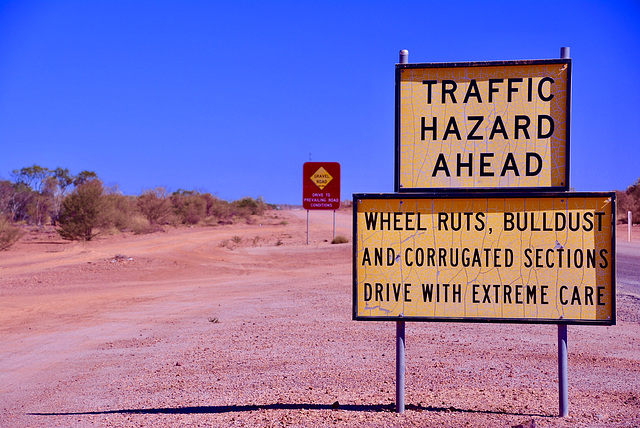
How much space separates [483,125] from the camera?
16.2 ft

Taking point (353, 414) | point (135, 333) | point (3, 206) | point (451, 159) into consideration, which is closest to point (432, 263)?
point (451, 159)

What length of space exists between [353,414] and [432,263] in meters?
1.39

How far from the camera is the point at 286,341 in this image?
8.16 m

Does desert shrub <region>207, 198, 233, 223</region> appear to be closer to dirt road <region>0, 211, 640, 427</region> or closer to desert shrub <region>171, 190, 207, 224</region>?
desert shrub <region>171, 190, 207, 224</region>

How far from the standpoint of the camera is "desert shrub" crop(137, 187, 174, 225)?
52.4m

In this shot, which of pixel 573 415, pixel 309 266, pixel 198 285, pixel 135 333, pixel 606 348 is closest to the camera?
pixel 573 415

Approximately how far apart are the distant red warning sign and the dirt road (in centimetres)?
1402

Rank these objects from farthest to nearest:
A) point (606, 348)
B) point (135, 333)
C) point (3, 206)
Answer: point (3, 206), point (135, 333), point (606, 348)

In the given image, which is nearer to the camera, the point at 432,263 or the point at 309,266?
the point at 432,263

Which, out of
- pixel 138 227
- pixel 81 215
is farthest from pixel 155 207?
pixel 81 215

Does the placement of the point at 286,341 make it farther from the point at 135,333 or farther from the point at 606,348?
the point at 606,348

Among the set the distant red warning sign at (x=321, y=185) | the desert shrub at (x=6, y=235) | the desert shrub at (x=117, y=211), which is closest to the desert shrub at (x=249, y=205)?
the desert shrub at (x=117, y=211)

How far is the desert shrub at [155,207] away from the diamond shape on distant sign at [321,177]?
27.7 m

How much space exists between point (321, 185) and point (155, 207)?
2894 centimetres
